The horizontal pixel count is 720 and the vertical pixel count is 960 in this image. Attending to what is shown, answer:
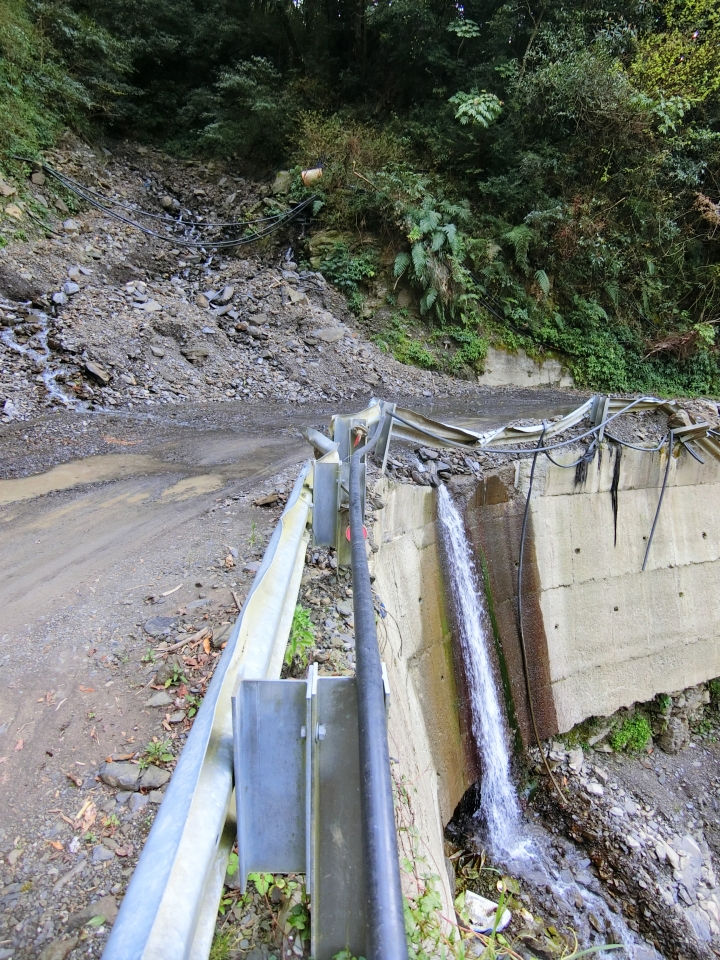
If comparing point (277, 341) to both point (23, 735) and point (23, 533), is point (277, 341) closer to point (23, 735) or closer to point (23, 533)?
point (23, 533)

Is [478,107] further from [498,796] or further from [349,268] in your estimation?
[498,796]

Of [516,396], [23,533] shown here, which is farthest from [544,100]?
[23,533]

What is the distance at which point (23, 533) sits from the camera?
177 inches

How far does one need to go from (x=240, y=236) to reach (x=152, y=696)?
13546 millimetres

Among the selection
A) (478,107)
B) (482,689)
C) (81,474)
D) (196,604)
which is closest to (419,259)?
(478,107)

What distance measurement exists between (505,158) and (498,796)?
47.2 ft

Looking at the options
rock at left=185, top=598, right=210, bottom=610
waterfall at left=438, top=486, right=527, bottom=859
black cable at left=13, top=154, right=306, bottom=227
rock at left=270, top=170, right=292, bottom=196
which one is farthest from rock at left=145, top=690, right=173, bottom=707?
rock at left=270, top=170, right=292, bottom=196

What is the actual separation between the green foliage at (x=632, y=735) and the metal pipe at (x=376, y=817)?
29.0 ft

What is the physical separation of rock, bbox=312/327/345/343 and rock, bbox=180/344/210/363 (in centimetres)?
245

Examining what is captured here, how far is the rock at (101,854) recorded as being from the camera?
1.88m

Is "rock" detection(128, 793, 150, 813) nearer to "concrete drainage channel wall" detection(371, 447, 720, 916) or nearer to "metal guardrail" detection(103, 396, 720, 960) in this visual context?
"metal guardrail" detection(103, 396, 720, 960)

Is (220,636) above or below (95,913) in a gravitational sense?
above

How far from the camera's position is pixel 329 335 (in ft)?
38.2

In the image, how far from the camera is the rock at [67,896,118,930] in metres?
1.69
